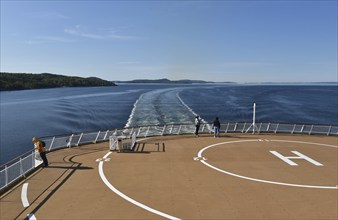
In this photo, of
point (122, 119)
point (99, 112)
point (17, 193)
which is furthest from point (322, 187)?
point (99, 112)

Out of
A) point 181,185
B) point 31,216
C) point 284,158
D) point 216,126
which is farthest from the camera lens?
point 216,126

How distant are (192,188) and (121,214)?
3.84 meters

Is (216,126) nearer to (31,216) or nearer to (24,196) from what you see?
(24,196)

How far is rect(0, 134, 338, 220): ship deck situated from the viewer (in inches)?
424

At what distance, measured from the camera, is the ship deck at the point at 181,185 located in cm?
1077

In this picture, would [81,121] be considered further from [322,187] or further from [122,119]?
[322,187]

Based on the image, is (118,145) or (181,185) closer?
(181,185)

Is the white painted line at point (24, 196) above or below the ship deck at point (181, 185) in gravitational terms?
above

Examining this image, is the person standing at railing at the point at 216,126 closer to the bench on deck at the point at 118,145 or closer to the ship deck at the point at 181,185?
the ship deck at the point at 181,185

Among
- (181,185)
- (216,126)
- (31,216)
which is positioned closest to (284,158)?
(216,126)

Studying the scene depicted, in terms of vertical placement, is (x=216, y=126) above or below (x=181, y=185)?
above

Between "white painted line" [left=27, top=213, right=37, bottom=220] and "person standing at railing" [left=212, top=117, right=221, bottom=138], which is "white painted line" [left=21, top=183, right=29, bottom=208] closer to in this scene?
"white painted line" [left=27, top=213, right=37, bottom=220]

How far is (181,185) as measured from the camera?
13.5 meters

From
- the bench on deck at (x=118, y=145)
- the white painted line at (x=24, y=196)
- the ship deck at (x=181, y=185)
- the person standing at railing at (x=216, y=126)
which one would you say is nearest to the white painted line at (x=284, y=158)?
the ship deck at (x=181, y=185)
